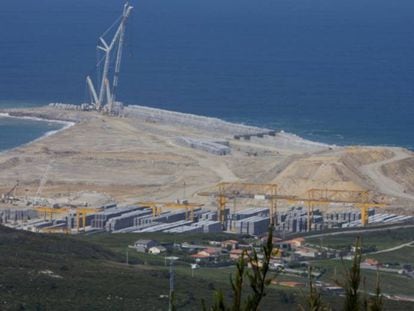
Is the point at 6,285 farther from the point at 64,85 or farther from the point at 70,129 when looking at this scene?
the point at 64,85

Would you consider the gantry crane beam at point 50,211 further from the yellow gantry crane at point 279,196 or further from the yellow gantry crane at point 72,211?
the yellow gantry crane at point 279,196

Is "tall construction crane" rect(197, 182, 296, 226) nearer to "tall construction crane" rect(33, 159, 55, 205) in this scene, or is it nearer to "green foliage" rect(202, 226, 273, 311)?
"tall construction crane" rect(33, 159, 55, 205)

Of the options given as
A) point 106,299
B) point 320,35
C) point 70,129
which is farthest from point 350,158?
point 320,35

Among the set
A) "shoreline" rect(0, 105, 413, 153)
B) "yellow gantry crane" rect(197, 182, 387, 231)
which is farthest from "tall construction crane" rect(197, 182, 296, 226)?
"shoreline" rect(0, 105, 413, 153)

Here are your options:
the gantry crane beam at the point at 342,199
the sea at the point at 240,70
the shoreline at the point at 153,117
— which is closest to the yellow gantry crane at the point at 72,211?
the gantry crane beam at the point at 342,199

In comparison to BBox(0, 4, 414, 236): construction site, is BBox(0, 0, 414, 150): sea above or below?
above

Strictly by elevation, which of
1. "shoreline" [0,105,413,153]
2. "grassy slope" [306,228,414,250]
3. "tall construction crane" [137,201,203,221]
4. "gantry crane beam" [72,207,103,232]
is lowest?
"grassy slope" [306,228,414,250]
